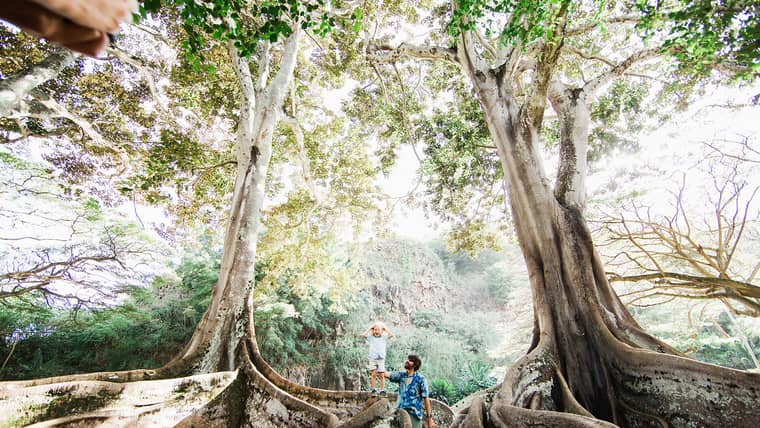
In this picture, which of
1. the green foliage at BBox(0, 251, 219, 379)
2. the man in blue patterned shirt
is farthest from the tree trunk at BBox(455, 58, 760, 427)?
the green foliage at BBox(0, 251, 219, 379)

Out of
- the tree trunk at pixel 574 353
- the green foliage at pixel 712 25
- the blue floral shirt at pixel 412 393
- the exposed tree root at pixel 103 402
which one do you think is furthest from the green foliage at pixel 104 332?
the green foliage at pixel 712 25

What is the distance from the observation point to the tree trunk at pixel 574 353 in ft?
8.50

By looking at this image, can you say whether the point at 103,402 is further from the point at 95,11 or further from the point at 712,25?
the point at 712,25

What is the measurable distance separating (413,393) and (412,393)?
11mm

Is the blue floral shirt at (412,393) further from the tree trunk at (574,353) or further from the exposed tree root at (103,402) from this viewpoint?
the exposed tree root at (103,402)

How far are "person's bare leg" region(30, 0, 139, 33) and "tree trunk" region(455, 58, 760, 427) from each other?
3012 millimetres

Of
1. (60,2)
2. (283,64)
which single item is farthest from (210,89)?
(60,2)

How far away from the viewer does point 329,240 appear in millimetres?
9406

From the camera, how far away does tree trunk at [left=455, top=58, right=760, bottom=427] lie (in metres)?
2.59

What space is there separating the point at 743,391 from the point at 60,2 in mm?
4179

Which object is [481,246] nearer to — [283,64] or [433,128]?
[433,128]

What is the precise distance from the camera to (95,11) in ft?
1.99

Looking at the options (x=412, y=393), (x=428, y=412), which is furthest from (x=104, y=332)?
(x=428, y=412)

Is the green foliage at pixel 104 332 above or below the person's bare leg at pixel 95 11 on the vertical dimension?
below
